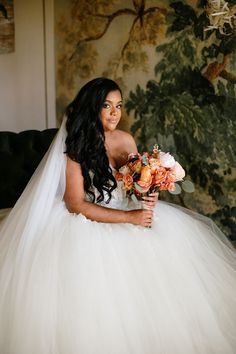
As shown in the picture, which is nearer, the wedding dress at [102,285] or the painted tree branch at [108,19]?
the wedding dress at [102,285]

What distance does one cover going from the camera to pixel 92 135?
221 centimetres

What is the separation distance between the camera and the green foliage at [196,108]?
103 inches

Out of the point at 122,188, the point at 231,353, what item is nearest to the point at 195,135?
the point at 122,188

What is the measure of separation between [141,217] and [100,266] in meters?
0.38

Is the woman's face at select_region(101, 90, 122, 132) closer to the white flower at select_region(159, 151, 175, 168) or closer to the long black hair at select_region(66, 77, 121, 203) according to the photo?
the long black hair at select_region(66, 77, 121, 203)

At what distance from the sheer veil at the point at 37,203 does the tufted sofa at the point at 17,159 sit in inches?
25.3

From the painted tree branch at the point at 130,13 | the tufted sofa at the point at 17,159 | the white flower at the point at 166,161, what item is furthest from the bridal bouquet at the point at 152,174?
the painted tree branch at the point at 130,13

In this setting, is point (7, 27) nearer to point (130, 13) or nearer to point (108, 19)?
point (108, 19)

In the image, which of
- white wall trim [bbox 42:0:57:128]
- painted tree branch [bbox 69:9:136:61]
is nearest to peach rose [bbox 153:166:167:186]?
painted tree branch [bbox 69:9:136:61]

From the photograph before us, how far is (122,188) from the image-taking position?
225cm

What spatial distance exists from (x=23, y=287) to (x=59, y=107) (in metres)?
2.03

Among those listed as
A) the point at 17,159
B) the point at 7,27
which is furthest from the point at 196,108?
the point at 7,27

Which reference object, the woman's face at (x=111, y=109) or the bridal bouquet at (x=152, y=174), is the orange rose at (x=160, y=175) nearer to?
the bridal bouquet at (x=152, y=174)

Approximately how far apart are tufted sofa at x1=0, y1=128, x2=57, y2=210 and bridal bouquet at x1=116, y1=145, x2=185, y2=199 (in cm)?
102
